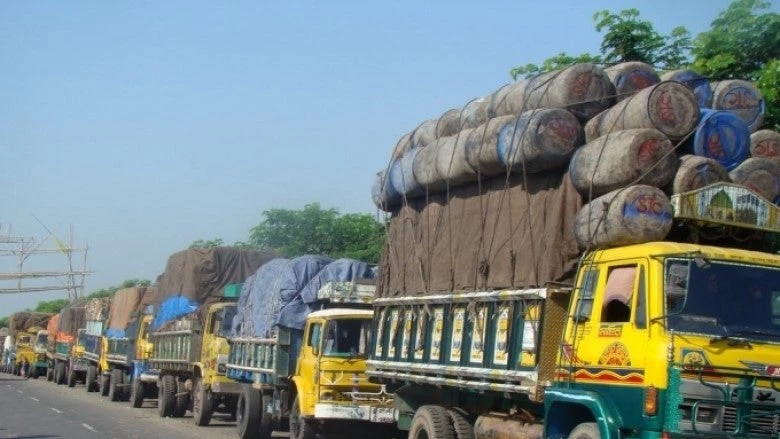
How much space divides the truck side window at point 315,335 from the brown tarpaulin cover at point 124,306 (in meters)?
15.7

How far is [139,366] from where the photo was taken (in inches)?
1059

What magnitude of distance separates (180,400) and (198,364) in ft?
8.70

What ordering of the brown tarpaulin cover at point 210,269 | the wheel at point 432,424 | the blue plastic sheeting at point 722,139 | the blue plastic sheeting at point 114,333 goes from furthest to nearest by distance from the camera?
the blue plastic sheeting at point 114,333
the brown tarpaulin cover at point 210,269
the wheel at point 432,424
the blue plastic sheeting at point 722,139

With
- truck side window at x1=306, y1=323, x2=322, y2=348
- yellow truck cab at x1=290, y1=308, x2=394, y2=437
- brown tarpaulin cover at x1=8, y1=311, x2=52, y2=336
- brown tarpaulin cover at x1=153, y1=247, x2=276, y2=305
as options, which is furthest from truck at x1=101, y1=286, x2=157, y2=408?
brown tarpaulin cover at x1=8, y1=311, x2=52, y2=336

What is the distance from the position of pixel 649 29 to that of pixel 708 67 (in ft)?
6.45

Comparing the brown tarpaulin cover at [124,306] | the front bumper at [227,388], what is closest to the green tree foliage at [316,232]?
the brown tarpaulin cover at [124,306]

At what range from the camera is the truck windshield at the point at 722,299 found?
7680 millimetres

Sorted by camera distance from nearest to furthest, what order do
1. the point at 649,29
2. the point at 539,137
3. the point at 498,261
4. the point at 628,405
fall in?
the point at 628,405
the point at 539,137
the point at 498,261
the point at 649,29

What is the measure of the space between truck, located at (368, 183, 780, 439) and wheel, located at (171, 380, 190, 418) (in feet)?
43.9

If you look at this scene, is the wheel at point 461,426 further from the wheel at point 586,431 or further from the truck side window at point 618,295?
the truck side window at point 618,295

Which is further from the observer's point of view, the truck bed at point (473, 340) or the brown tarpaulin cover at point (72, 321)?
the brown tarpaulin cover at point (72, 321)

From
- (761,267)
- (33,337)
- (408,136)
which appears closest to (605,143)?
(761,267)

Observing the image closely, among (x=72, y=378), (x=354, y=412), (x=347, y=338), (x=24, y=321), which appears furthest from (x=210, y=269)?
(x=24, y=321)

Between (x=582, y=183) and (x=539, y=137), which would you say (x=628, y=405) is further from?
(x=539, y=137)
